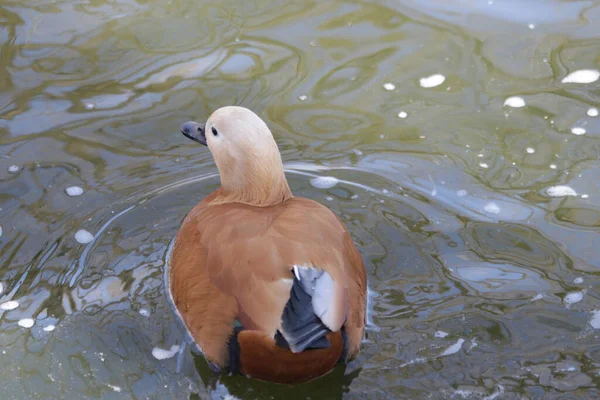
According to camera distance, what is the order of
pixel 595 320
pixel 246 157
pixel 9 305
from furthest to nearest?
pixel 246 157 < pixel 9 305 < pixel 595 320

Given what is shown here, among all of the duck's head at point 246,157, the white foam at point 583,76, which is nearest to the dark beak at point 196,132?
the duck's head at point 246,157

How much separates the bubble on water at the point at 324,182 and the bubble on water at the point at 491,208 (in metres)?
0.80

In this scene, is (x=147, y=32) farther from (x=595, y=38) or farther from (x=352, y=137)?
(x=595, y=38)

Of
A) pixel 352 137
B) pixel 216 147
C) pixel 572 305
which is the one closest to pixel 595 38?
pixel 352 137

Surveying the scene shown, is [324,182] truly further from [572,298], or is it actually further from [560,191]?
[572,298]

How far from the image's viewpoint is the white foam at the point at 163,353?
3529 mm

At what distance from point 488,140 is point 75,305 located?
8.15 feet

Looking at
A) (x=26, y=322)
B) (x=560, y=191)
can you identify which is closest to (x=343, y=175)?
(x=560, y=191)

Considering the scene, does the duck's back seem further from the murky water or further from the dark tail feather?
the murky water

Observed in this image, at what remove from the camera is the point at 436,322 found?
3633 millimetres

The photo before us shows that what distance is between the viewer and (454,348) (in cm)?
349

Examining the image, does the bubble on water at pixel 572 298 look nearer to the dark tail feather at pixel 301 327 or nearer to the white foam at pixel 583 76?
the dark tail feather at pixel 301 327

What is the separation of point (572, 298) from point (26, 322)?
2.44m

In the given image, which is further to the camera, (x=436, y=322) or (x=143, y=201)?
(x=143, y=201)
